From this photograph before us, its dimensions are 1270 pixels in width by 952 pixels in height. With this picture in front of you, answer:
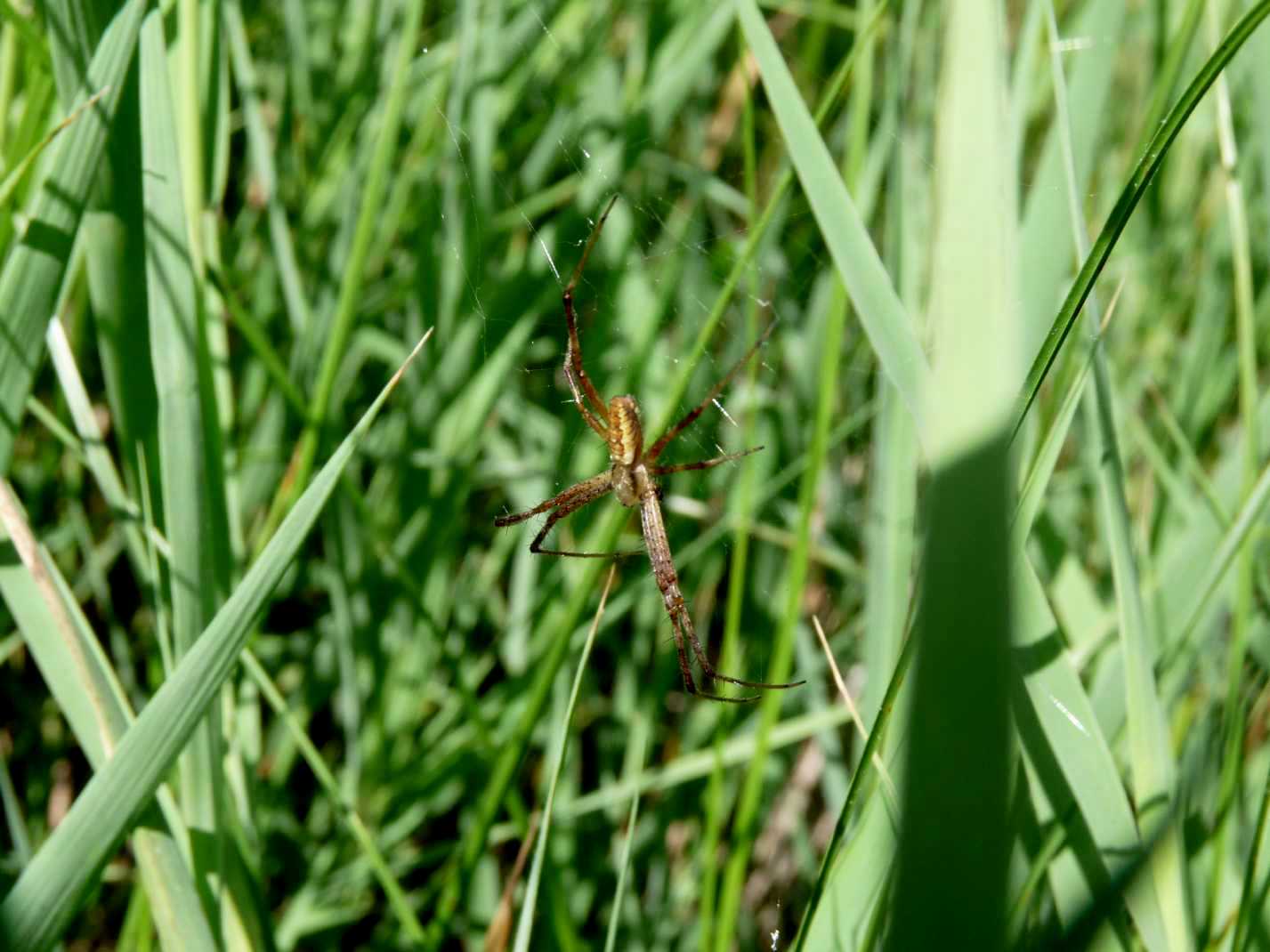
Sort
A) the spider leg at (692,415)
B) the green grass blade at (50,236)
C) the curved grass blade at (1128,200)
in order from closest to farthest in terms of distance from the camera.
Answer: the curved grass blade at (1128,200) → the green grass blade at (50,236) → the spider leg at (692,415)

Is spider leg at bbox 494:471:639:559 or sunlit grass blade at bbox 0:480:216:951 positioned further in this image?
spider leg at bbox 494:471:639:559

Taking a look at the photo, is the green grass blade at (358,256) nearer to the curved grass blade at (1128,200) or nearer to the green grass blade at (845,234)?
the green grass blade at (845,234)

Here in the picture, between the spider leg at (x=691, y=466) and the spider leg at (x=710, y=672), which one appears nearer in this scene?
the spider leg at (x=710, y=672)

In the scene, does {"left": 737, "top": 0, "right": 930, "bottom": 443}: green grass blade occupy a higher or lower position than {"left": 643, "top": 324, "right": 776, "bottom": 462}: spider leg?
higher

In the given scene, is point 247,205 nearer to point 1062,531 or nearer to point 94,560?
point 94,560

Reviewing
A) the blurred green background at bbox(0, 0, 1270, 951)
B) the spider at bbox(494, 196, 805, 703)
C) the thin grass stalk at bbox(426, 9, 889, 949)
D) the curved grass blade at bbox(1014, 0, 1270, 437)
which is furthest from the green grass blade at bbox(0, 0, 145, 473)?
the curved grass blade at bbox(1014, 0, 1270, 437)

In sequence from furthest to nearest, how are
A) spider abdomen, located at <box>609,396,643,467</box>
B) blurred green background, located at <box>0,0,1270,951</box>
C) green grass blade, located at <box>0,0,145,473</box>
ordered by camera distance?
spider abdomen, located at <box>609,396,643,467</box>
green grass blade, located at <box>0,0,145,473</box>
blurred green background, located at <box>0,0,1270,951</box>

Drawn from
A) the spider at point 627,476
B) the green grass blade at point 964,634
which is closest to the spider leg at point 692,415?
the spider at point 627,476

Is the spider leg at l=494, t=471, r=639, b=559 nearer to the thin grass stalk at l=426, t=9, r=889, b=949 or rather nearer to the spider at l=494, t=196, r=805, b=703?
the spider at l=494, t=196, r=805, b=703
